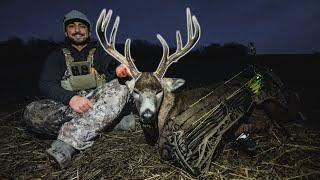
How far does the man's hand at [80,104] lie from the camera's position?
444 centimetres

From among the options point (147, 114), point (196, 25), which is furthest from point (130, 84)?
point (196, 25)

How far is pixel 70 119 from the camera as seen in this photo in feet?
14.9

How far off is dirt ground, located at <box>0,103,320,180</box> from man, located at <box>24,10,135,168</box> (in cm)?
24

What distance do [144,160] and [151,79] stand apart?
1080 millimetres

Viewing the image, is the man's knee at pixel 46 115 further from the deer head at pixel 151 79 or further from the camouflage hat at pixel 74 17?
the camouflage hat at pixel 74 17

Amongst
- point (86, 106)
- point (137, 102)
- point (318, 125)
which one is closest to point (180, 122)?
point (137, 102)

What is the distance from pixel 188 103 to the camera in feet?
15.8

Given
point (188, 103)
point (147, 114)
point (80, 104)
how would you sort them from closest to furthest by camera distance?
1. point (147, 114)
2. point (80, 104)
3. point (188, 103)

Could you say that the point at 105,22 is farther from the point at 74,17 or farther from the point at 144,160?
the point at 144,160

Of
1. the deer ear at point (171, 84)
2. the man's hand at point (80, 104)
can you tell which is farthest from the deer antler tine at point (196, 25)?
the man's hand at point (80, 104)

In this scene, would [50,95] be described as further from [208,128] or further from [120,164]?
[208,128]

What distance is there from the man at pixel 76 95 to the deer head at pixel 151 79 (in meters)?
0.29

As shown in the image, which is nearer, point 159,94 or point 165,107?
point 159,94

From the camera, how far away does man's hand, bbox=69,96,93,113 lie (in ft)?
14.6
